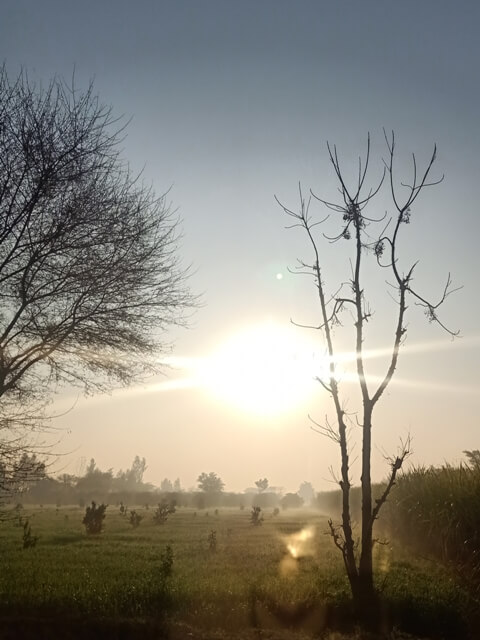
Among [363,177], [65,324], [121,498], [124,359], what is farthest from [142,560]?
[121,498]

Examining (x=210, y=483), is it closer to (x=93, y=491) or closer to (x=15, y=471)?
(x=93, y=491)

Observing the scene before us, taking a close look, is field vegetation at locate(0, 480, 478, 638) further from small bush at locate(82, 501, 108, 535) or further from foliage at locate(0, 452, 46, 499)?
small bush at locate(82, 501, 108, 535)

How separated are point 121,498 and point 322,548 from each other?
6509 cm

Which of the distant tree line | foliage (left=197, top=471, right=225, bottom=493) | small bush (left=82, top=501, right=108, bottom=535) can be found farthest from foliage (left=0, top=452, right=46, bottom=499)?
foliage (left=197, top=471, right=225, bottom=493)

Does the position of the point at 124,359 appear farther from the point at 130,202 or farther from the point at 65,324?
the point at 130,202

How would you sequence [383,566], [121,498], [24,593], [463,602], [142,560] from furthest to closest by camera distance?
[121,498]
[142,560]
[383,566]
[463,602]
[24,593]

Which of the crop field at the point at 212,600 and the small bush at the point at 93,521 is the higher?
the crop field at the point at 212,600

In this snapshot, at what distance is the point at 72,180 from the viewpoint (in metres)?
8.06

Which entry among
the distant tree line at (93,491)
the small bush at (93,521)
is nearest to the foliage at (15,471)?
the distant tree line at (93,491)

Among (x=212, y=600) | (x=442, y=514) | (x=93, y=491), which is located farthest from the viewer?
(x=93, y=491)

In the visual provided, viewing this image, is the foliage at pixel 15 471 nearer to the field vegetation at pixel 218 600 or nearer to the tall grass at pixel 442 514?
the field vegetation at pixel 218 600

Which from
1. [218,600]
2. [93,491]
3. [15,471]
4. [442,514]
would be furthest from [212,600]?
[93,491]

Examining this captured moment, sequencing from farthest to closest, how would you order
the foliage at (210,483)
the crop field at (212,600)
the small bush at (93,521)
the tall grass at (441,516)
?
1. the foliage at (210,483)
2. the small bush at (93,521)
3. the tall grass at (441,516)
4. the crop field at (212,600)

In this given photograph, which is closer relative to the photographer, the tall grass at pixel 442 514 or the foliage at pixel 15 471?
the foliage at pixel 15 471
